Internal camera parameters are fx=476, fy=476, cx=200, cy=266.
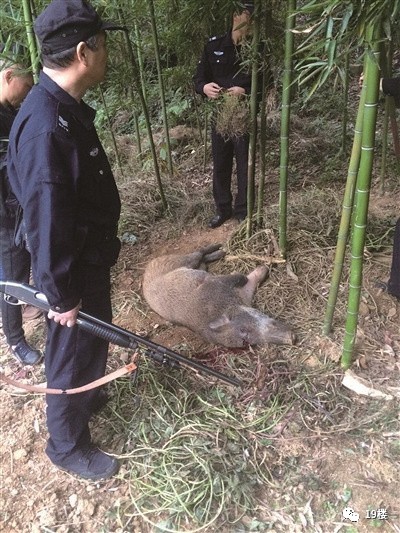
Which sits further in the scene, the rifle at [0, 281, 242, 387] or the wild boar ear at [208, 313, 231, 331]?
the wild boar ear at [208, 313, 231, 331]

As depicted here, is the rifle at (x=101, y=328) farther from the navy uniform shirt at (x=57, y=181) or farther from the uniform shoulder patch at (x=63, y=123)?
the uniform shoulder patch at (x=63, y=123)

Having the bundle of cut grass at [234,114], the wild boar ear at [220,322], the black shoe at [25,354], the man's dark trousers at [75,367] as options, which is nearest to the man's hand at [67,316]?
the man's dark trousers at [75,367]

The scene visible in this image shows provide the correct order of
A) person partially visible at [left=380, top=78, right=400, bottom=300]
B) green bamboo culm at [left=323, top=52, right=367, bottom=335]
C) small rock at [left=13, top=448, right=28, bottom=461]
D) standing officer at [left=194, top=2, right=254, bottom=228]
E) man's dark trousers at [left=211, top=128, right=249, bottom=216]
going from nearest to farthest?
green bamboo culm at [left=323, top=52, right=367, bottom=335]
small rock at [left=13, top=448, right=28, bottom=461]
person partially visible at [left=380, top=78, right=400, bottom=300]
standing officer at [left=194, top=2, right=254, bottom=228]
man's dark trousers at [left=211, top=128, right=249, bottom=216]

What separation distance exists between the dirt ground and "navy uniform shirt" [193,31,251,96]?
2.04m

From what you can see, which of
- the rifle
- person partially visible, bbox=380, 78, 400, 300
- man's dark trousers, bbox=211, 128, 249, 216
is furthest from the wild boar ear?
man's dark trousers, bbox=211, 128, 249, 216

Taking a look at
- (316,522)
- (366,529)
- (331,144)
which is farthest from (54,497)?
(331,144)

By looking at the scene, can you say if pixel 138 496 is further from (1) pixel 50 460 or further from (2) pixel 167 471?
(1) pixel 50 460

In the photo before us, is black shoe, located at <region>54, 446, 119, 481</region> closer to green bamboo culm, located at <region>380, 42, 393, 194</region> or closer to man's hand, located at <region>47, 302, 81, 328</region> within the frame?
man's hand, located at <region>47, 302, 81, 328</region>

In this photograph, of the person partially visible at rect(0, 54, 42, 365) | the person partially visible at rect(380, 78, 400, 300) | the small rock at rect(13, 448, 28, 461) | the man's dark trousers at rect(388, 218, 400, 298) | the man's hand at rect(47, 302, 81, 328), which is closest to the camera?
the man's hand at rect(47, 302, 81, 328)

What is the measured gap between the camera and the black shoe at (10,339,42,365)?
10.6ft

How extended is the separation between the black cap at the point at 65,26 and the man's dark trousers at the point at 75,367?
35.9 inches

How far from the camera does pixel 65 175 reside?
1833 millimetres

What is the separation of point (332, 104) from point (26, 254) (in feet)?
18.6

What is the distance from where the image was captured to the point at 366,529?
2152mm
